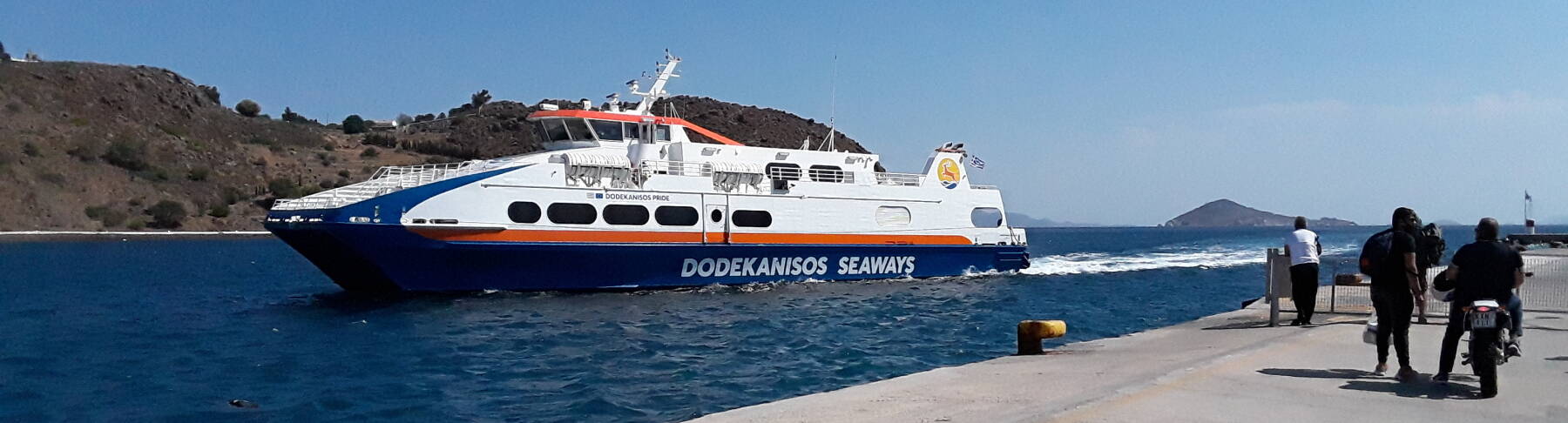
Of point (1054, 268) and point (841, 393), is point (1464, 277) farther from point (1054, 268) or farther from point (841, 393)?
point (1054, 268)

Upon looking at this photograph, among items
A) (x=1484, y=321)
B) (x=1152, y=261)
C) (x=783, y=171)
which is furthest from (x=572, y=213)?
(x=1152, y=261)

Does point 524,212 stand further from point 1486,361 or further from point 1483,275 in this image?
point 1486,361

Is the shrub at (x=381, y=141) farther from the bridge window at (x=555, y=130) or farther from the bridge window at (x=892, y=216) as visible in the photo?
the bridge window at (x=892, y=216)

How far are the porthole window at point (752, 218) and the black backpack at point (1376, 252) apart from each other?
1472cm

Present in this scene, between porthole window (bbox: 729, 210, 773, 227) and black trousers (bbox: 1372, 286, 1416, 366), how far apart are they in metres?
15.1

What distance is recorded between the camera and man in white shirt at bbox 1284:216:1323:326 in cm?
1077

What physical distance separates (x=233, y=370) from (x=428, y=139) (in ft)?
271

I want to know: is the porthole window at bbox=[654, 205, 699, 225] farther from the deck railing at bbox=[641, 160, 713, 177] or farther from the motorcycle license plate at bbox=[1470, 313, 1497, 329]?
the motorcycle license plate at bbox=[1470, 313, 1497, 329]

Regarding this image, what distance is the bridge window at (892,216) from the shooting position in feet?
79.2

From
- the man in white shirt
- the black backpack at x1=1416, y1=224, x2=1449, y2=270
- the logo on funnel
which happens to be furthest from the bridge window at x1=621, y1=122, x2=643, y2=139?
the black backpack at x1=1416, y1=224, x2=1449, y2=270

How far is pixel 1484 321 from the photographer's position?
6.52m

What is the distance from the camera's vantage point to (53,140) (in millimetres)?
66875

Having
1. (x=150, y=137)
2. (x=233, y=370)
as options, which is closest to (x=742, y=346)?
(x=233, y=370)

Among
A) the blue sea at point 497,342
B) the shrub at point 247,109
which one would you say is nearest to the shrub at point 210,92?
the shrub at point 247,109
